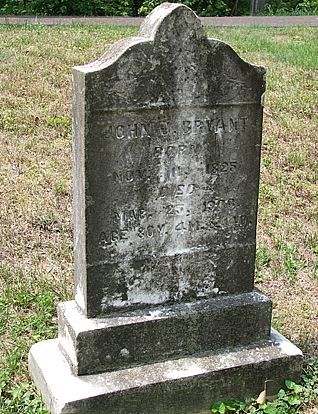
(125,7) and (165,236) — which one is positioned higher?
(125,7)

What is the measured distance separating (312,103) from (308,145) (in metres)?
1.27

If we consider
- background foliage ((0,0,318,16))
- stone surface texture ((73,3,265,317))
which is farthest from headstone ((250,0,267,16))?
stone surface texture ((73,3,265,317))

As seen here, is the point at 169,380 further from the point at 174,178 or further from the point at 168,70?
the point at 168,70

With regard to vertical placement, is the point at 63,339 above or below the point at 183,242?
below

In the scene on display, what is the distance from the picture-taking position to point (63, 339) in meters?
4.14

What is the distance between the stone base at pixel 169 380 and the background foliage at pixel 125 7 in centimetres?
1821

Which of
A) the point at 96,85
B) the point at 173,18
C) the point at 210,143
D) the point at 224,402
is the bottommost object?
the point at 224,402

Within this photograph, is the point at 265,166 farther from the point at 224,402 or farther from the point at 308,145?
the point at 224,402

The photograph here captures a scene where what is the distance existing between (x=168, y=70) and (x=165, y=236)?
0.93 meters

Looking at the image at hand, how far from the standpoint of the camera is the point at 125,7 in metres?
22.9

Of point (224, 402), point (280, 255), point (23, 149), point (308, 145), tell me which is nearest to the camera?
point (224, 402)

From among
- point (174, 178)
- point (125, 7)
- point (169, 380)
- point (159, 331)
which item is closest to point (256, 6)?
point (125, 7)

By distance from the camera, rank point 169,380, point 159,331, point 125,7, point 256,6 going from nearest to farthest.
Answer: point 169,380
point 159,331
point 125,7
point 256,6

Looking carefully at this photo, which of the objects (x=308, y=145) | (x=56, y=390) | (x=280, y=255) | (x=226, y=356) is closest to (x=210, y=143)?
(x=226, y=356)
